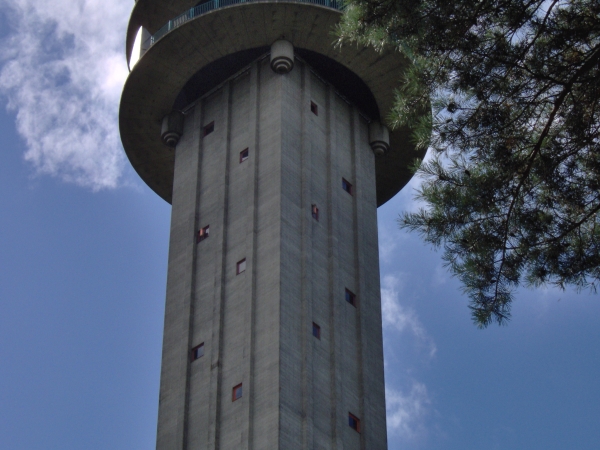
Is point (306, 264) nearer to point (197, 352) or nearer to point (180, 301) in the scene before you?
point (197, 352)

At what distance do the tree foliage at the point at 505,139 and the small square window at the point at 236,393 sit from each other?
16.7m

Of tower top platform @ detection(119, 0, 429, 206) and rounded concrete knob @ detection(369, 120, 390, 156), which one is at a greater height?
tower top platform @ detection(119, 0, 429, 206)

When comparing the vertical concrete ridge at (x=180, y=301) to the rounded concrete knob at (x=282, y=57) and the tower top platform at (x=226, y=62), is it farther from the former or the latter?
the rounded concrete knob at (x=282, y=57)

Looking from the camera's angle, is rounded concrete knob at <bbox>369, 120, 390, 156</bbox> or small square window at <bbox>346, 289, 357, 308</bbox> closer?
small square window at <bbox>346, 289, 357, 308</bbox>

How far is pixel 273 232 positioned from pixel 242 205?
2747 mm

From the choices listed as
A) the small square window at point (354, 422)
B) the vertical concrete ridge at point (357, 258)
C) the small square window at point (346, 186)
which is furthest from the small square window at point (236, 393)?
the small square window at point (346, 186)

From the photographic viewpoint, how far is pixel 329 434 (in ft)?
144

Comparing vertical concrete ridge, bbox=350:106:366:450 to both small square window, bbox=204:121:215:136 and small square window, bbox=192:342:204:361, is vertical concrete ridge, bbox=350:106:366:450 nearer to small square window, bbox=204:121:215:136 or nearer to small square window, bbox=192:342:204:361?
small square window, bbox=192:342:204:361

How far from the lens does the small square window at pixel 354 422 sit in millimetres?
45031

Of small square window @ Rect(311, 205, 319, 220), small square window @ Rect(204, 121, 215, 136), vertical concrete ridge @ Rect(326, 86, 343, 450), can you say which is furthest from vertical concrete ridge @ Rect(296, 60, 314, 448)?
small square window @ Rect(204, 121, 215, 136)

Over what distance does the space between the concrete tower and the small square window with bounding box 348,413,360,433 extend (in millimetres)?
63

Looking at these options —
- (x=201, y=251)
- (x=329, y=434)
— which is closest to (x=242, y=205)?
(x=201, y=251)

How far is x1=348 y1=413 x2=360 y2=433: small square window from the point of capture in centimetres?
4503

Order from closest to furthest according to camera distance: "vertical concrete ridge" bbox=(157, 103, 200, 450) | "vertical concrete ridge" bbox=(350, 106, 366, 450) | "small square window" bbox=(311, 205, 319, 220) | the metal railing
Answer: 1. "vertical concrete ridge" bbox=(157, 103, 200, 450)
2. "vertical concrete ridge" bbox=(350, 106, 366, 450)
3. "small square window" bbox=(311, 205, 319, 220)
4. the metal railing
